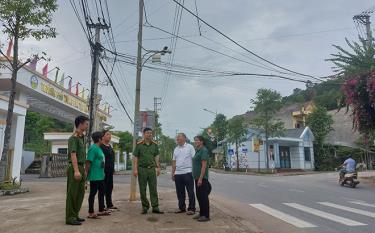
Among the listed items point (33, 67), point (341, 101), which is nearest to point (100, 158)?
point (33, 67)

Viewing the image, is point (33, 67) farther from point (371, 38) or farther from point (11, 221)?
point (371, 38)

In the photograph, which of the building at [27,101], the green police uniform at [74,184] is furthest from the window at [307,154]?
the green police uniform at [74,184]

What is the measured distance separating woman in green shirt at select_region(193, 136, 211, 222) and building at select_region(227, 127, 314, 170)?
1436 inches

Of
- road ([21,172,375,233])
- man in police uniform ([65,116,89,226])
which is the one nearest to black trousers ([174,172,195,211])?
road ([21,172,375,233])

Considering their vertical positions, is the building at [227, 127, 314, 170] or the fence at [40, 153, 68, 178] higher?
the building at [227, 127, 314, 170]

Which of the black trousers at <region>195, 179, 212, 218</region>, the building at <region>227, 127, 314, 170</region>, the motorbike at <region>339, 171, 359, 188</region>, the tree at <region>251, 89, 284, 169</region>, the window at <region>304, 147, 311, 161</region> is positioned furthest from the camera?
the window at <region>304, 147, 311, 161</region>

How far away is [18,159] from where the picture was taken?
65.2ft

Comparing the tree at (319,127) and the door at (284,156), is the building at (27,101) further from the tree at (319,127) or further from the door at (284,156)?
the tree at (319,127)

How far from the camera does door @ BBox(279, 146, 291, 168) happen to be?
47.0m

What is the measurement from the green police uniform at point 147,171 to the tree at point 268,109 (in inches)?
1211

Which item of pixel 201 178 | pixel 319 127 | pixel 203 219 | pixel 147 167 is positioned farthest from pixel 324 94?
pixel 203 219

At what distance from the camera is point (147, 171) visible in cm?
889

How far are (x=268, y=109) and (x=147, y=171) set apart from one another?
1221 inches

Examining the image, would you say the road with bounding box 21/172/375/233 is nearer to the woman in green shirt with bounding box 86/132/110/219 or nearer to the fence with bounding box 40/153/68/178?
the woman in green shirt with bounding box 86/132/110/219
